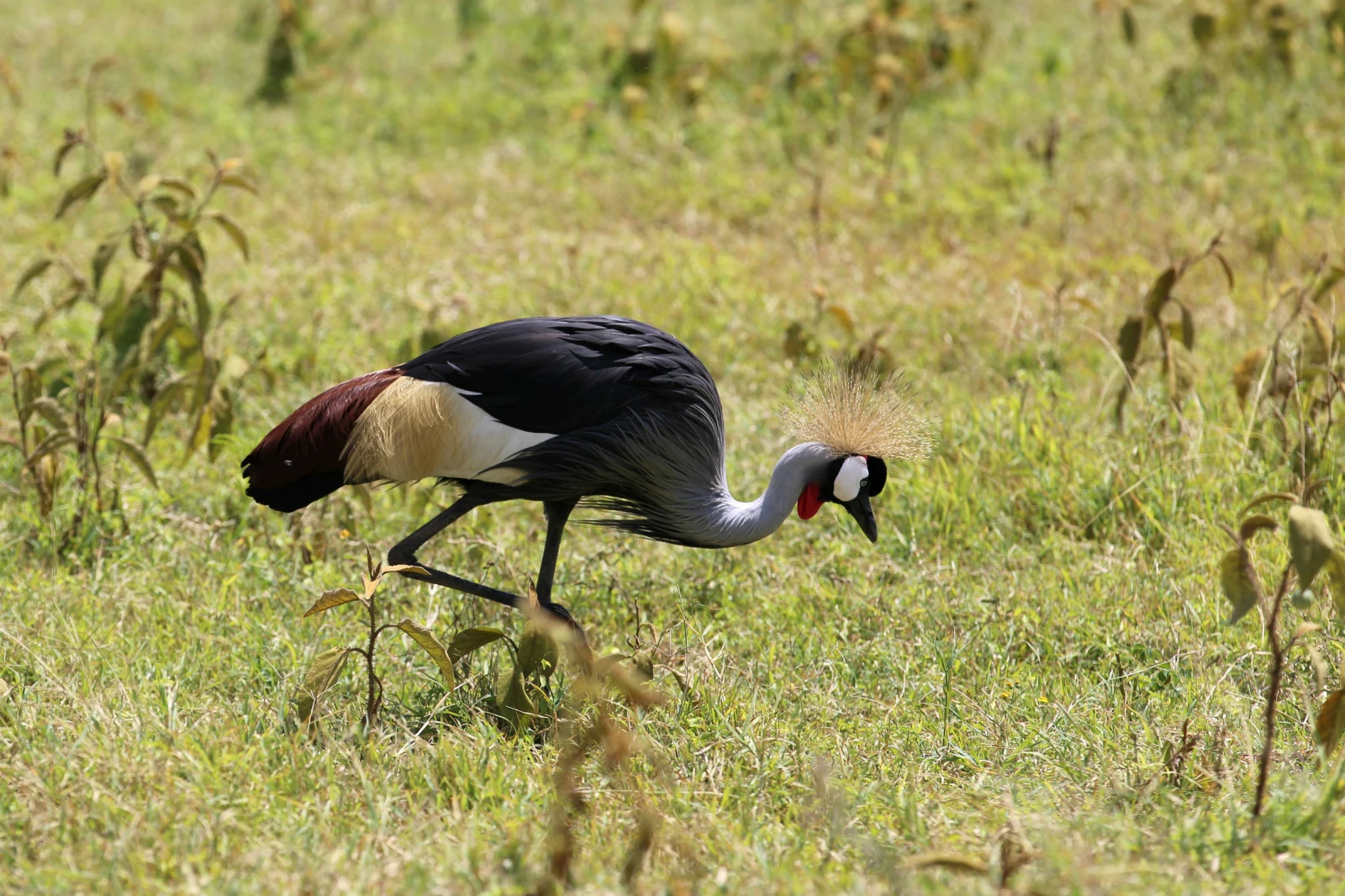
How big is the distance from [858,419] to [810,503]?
0.27 m

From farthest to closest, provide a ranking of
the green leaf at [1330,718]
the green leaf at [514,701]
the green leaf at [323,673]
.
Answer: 1. the green leaf at [514,701]
2. the green leaf at [323,673]
3. the green leaf at [1330,718]

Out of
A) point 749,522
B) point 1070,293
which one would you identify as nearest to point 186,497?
point 749,522

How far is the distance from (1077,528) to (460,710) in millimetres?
1804

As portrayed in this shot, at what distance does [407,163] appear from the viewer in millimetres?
6910

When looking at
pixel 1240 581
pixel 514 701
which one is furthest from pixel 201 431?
pixel 1240 581

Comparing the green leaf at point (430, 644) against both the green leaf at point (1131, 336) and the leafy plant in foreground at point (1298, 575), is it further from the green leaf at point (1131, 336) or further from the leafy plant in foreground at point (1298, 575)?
the green leaf at point (1131, 336)

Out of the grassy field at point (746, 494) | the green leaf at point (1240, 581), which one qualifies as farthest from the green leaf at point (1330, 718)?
the green leaf at point (1240, 581)

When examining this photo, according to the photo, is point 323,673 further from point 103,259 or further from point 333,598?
point 103,259

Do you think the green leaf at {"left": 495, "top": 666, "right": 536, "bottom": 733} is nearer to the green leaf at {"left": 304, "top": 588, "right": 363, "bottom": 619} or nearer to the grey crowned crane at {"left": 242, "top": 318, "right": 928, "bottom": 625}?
the grey crowned crane at {"left": 242, "top": 318, "right": 928, "bottom": 625}

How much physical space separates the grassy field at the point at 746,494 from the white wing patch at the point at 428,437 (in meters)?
0.45

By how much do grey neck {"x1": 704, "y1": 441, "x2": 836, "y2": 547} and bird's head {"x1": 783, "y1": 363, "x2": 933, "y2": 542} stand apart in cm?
2

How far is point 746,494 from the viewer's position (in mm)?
4094

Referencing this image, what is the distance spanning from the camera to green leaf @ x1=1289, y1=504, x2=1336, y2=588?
203 centimetres

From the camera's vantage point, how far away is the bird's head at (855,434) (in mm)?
3129
